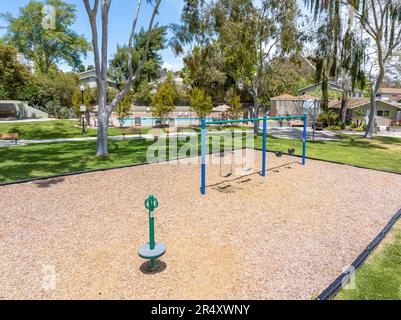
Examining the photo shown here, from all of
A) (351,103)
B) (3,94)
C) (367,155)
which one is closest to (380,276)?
(367,155)

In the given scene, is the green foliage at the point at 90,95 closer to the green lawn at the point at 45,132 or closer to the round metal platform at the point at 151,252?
the green lawn at the point at 45,132

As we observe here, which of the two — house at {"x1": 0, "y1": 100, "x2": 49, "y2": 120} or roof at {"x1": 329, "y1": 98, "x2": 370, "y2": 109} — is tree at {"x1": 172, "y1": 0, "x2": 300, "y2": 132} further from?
house at {"x1": 0, "y1": 100, "x2": 49, "y2": 120}

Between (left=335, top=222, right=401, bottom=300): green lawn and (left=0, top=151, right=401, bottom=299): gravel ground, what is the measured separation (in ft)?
1.06

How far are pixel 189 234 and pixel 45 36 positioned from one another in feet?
196

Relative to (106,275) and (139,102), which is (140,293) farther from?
(139,102)

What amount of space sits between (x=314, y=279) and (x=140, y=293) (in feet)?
8.82

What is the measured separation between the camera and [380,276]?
4.62 m

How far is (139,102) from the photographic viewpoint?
5394 centimetres

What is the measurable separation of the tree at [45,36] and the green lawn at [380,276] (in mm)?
60429

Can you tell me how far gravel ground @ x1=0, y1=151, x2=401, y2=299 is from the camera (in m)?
4.36

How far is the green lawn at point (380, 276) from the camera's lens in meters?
4.14

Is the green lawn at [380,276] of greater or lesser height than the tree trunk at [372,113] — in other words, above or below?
below

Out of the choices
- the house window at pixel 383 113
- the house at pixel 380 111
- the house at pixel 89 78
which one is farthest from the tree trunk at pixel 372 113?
the house at pixel 89 78

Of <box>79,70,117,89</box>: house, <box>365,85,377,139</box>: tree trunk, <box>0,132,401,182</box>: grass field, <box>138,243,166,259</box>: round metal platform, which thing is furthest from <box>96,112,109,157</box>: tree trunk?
<box>79,70,117,89</box>: house
